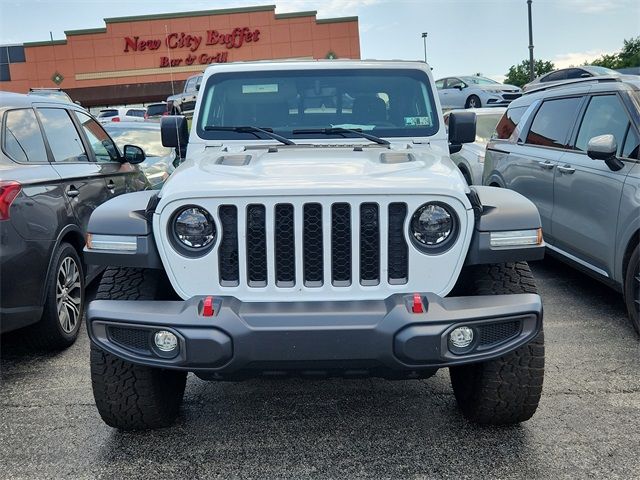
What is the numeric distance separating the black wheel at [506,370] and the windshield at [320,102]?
139 cm

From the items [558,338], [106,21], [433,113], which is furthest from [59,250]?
[106,21]

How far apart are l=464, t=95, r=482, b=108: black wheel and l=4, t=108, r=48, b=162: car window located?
15.4m

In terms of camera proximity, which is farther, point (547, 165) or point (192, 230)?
point (547, 165)

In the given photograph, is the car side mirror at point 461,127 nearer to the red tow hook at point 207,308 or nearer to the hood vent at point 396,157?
the hood vent at point 396,157

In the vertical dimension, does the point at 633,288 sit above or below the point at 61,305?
below

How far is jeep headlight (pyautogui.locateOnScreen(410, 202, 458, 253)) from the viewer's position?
2818 millimetres

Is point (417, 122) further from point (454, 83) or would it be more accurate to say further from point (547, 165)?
point (454, 83)

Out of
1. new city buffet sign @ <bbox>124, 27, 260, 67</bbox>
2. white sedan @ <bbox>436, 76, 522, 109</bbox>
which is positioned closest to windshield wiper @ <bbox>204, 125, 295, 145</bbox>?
white sedan @ <bbox>436, 76, 522, 109</bbox>

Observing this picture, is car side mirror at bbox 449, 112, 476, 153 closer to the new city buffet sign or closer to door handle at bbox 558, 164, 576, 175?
→ door handle at bbox 558, 164, 576, 175

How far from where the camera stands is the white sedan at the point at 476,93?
17766mm

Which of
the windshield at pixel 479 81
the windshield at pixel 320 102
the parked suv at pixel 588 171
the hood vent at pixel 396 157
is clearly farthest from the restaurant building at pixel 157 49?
the hood vent at pixel 396 157

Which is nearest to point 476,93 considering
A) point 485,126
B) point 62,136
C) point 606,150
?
point 485,126

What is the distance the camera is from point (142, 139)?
31.4 feet

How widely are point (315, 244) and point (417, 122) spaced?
5.68ft
